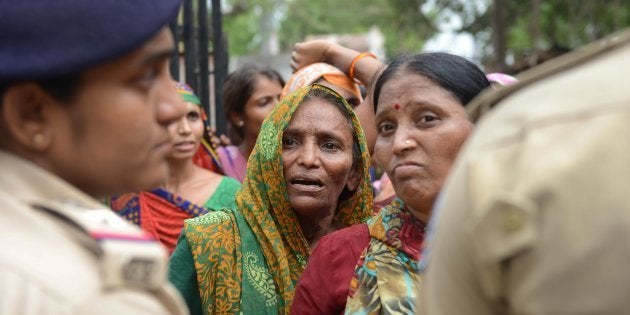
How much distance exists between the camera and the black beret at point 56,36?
1354mm

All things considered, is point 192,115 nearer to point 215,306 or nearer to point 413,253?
point 215,306

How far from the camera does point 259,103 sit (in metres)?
5.63

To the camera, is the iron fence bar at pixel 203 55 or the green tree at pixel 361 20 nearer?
the iron fence bar at pixel 203 55

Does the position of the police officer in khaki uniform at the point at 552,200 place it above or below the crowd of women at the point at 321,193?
above

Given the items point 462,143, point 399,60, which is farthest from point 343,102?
point 462,143

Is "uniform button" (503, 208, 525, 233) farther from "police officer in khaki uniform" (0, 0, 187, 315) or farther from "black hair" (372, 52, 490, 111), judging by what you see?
"black hair" (372, 52, 490, 111)

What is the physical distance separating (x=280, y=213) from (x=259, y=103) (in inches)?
85.2

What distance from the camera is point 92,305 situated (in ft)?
3.96

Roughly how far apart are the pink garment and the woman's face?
2.77 metres

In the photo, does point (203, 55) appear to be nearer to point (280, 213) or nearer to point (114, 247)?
point (280, 213)

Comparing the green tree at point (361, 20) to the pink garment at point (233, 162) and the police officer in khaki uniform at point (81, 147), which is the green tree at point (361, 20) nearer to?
the pink garment at point (233, 162)

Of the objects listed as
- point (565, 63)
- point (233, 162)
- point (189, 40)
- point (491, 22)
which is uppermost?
point (565, 63)

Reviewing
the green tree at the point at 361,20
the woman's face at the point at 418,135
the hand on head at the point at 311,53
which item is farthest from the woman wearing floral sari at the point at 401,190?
the green tree at the point at 361,20

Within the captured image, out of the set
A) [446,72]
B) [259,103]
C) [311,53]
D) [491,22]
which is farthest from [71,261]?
[491,22]
